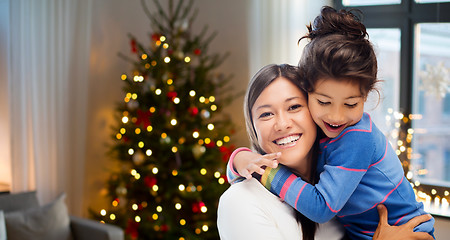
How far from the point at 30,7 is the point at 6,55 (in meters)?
A: 0.41

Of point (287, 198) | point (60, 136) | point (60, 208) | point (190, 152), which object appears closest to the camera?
point (287, 198)

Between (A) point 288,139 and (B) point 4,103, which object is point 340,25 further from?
(B) point 4,103

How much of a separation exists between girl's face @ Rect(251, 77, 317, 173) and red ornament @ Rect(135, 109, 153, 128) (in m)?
2.41

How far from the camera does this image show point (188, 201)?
351cm

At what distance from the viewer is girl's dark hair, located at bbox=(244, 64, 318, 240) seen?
1094 mm

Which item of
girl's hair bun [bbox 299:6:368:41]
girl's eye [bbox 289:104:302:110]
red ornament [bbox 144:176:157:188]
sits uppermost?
girl's hair bun [bbox 299:6:368:41]

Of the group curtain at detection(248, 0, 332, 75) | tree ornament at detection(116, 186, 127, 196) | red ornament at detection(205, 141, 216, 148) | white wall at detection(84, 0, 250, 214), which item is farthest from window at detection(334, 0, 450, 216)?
tree ornament at detection(116, 186, 127, 196)

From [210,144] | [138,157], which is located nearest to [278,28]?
[210,144]

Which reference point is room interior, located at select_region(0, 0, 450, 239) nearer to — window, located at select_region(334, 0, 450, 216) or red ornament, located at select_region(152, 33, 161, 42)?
window, located at select_region(334, 0, 450, 216)

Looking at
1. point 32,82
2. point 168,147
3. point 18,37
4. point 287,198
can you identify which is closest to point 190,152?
point 168,147

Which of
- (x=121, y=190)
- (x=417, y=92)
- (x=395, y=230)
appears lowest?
(x=121, y=190)

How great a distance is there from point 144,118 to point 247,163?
2.40 meters

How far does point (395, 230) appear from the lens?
1.08 m

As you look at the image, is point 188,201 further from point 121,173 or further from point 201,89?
point 201,89
